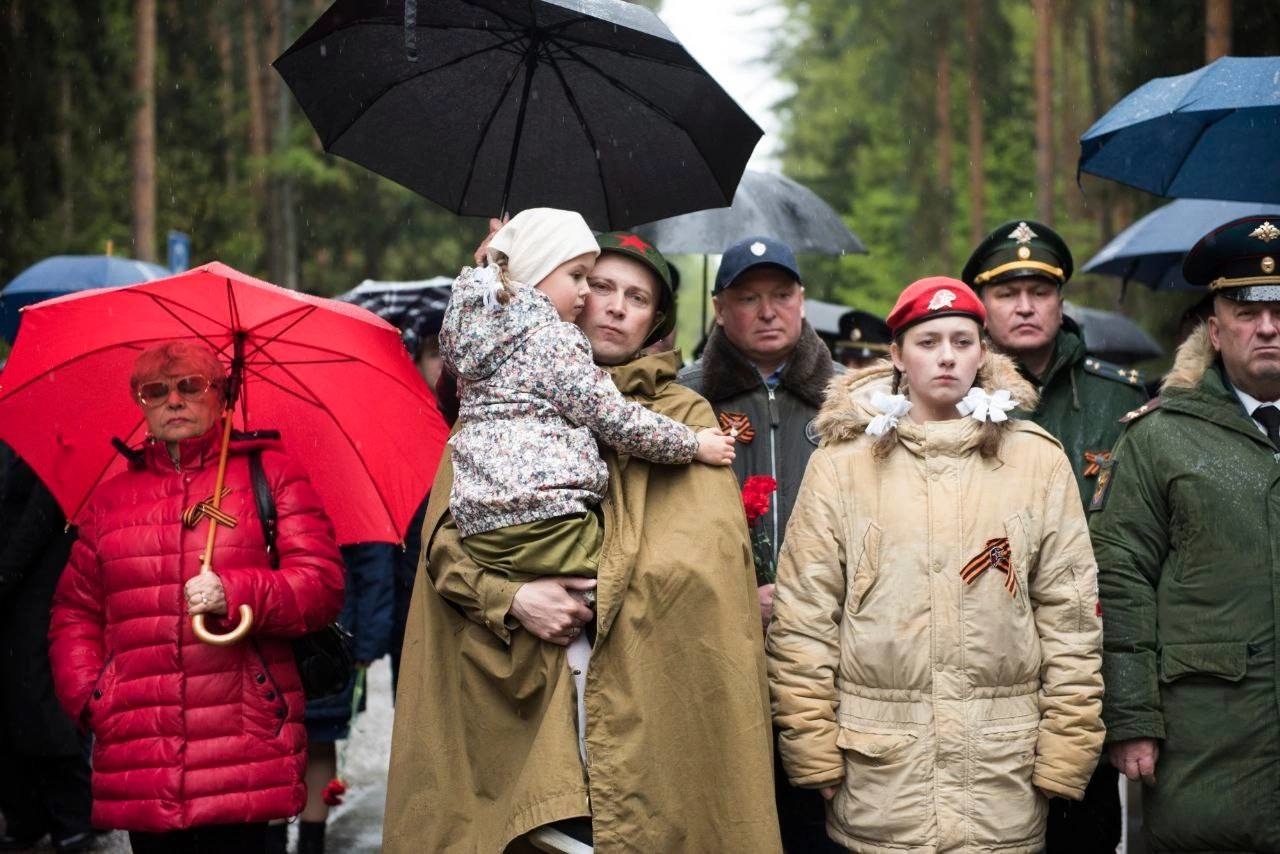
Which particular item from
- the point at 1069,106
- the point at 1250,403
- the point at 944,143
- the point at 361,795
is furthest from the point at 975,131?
the point at 1250,403

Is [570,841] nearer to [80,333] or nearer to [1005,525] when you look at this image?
[1005,525]

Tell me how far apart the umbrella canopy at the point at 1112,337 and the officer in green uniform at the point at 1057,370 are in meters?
7.78

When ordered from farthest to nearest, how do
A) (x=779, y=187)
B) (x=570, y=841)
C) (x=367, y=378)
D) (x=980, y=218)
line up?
(x=980, y=218) → (x=779, y=187) → (x=367, y=378) → (x=570, y=841)

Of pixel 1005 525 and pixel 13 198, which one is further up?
pixel 13 198

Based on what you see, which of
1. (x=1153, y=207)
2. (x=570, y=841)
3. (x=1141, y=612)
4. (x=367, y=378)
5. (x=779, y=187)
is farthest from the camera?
(x=1153, y=207)

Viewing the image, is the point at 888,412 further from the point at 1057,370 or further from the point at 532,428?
the point at 1057,370

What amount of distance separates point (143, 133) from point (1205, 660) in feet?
54.7

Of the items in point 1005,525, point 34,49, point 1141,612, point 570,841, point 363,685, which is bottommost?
point 363,685

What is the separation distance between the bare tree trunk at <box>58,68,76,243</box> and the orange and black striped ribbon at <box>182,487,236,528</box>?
13.3 meters

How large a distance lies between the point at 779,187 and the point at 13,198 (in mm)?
10185

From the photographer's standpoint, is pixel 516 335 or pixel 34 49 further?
pixel 34 49

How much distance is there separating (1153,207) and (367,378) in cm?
1437

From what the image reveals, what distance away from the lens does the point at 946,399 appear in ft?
15.6

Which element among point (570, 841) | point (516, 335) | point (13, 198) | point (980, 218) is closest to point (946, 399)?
point (516, 335)
